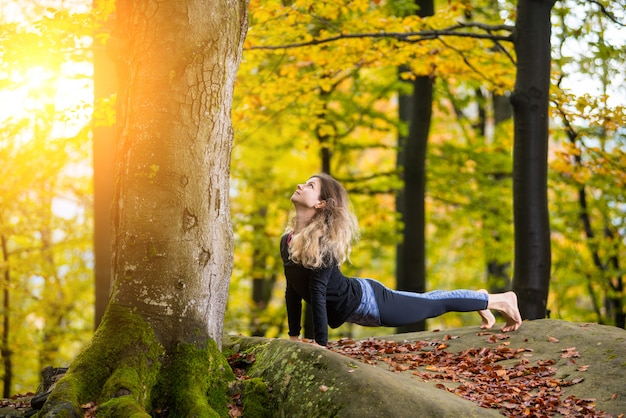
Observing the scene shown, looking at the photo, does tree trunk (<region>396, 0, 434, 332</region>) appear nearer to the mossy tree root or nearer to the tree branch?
the tree branch

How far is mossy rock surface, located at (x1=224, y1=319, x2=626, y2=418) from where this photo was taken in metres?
4.13

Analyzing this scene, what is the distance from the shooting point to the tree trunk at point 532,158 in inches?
302

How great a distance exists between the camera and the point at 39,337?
1580 cm

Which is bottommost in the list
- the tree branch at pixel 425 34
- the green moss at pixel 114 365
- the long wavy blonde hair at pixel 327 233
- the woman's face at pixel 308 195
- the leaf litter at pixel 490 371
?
the leaf litter at pixel 490 371

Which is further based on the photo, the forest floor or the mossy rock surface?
the forest floor

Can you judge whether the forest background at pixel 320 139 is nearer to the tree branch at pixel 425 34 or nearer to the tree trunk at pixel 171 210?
the tree branch at pixel 425 34

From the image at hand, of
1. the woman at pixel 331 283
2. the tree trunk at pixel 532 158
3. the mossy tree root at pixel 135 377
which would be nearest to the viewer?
the mossy tree root at pixel 135 377

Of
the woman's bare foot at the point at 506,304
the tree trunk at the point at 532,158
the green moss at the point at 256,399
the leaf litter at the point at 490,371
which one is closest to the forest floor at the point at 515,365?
the leaf litter at the point at 490,371

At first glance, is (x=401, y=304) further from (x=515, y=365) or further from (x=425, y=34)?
(x=425, y=34)

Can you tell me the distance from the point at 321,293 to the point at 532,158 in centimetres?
406

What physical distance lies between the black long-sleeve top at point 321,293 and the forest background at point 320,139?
12.8ft

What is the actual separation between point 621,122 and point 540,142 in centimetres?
150

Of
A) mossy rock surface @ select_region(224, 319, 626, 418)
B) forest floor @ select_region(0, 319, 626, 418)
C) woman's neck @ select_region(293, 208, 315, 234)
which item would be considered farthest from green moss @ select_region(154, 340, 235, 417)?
woman's neck @ select_region(293, 208, 315, 234)

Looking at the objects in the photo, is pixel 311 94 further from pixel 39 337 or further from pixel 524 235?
pixel 39 337
